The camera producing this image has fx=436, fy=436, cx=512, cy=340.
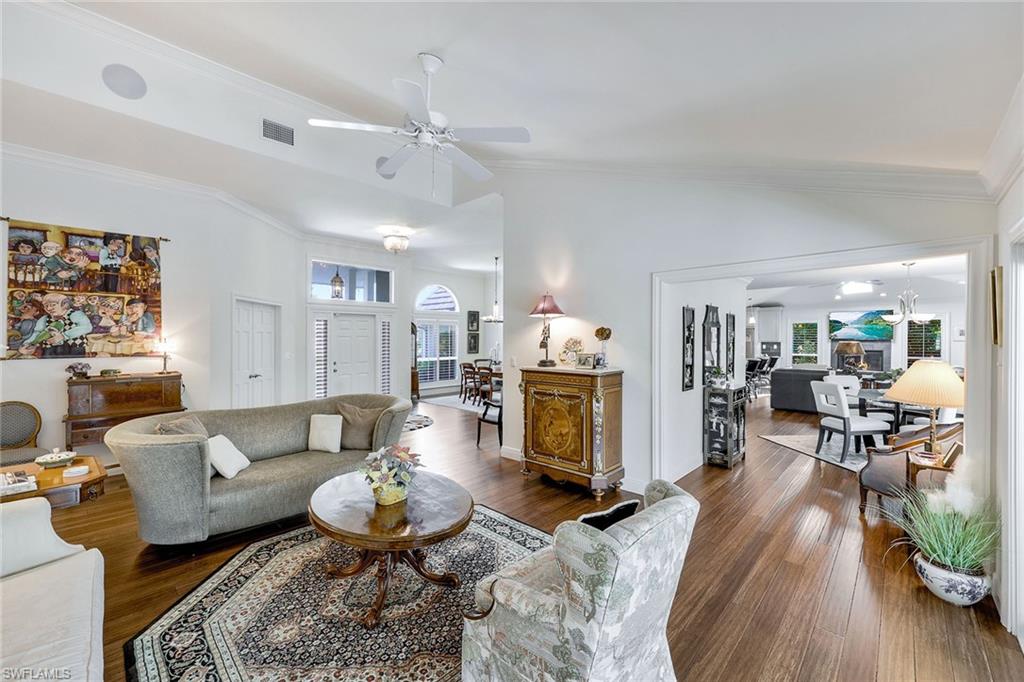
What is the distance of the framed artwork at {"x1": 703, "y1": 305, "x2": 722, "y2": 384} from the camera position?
5004 mm

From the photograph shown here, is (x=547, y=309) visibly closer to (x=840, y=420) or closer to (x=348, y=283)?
(x=840, y=420)

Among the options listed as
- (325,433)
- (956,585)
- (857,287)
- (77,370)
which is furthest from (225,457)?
(857,287)

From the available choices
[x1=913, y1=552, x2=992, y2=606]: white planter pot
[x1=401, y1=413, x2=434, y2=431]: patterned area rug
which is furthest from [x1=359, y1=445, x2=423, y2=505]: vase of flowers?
[x1=401, y1=413, x2=434, y2=431]: patterned area rug

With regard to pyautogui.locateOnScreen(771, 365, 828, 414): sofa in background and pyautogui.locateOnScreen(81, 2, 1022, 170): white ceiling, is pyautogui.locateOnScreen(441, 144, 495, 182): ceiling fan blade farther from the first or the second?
pyautogui.locateOnScreen(771, 365, 828, 414): sofa in background

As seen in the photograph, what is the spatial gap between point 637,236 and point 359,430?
3136 mm

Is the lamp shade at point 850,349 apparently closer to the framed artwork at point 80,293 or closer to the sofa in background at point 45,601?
the sofa in background at point 45,601

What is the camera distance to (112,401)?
4.18 m

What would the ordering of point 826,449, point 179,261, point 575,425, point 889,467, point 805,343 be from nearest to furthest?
point 889,467, point 575,425, point 179,261, point 826,449, point 805,343

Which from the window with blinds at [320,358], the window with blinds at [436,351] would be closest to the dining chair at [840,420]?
the window with blinds at [320,358]

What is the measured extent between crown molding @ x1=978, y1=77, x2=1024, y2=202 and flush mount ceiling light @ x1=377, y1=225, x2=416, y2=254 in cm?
570

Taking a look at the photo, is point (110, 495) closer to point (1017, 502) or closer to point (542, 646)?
point (542, 646)

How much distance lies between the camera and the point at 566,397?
13.6 feet

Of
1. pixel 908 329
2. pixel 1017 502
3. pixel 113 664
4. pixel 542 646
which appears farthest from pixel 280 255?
pixel 908 329

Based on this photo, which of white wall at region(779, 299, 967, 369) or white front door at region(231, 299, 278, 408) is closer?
white front door at region(231, 299, 278, 408)
